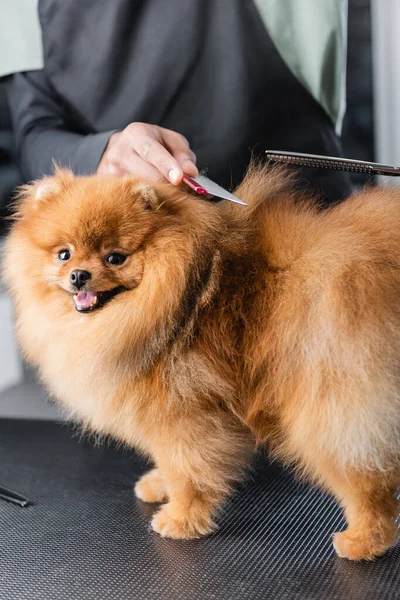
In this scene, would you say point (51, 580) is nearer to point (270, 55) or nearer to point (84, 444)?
point (84, 444)

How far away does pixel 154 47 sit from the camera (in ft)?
4.69

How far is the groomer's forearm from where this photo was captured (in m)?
1.25

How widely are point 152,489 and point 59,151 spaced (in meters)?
0.70

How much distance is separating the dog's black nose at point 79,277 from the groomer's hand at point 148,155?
21cm

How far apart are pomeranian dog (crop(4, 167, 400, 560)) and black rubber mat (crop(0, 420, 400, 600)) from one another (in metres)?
0.05

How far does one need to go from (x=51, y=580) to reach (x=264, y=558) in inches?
10.9

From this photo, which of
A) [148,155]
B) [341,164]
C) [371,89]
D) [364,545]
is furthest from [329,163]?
[371,89]

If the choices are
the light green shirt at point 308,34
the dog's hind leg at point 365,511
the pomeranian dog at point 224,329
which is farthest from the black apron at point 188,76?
the dog's hind leg at point 365,511

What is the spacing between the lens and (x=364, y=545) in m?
0.88

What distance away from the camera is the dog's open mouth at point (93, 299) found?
0.90 metres

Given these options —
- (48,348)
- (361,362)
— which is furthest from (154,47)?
(361,362)

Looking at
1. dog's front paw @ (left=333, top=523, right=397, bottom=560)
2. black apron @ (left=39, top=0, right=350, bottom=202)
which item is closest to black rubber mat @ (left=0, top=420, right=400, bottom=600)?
dog's front paw @ (left=333, top=523, right=397, bottom=560)

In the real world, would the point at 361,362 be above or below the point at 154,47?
below

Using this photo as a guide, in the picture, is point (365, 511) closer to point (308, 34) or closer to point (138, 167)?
point (138, 167)
